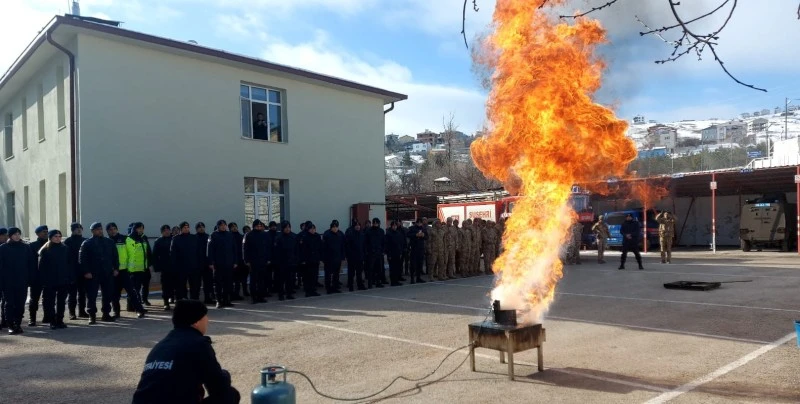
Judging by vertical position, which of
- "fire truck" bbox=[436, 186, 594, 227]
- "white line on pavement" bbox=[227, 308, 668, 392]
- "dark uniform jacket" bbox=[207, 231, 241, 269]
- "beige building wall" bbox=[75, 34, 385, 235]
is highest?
"beige building wall" bbox=[75, 34, 385, 235]

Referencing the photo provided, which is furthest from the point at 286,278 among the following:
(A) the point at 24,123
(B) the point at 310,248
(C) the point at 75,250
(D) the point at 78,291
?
(A) the point at 24,123

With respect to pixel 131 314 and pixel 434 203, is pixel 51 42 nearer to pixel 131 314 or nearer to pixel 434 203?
pixel 131 314

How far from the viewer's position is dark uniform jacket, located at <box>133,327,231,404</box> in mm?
3852

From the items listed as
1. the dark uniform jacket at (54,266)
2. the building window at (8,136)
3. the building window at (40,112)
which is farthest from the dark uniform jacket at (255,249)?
the building window at (8,136)

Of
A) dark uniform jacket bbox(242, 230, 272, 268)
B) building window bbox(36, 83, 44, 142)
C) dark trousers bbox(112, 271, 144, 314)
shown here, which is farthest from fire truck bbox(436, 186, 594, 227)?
dark trousers bbox(112, 271, 144, 314)

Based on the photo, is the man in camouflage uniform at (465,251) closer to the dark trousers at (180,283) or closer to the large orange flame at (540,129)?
the dark trousers at (180,283)

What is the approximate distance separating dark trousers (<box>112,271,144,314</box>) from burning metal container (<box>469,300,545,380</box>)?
7.84 metres

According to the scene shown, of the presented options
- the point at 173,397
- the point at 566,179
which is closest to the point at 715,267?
the point at 566,179

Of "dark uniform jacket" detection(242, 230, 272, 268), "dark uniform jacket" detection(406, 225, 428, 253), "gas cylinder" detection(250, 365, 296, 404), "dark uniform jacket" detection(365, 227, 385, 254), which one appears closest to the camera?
"gas cylinder" detection(250, 365, 296, 404)

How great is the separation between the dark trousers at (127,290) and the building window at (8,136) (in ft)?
46.4

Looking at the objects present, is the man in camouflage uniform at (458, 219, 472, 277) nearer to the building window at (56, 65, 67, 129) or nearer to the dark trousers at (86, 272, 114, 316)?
the dark trousers at (86, 272, 114, 316)

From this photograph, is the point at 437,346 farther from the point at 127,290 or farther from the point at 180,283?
the point at 127,290

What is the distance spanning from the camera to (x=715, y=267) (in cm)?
1959

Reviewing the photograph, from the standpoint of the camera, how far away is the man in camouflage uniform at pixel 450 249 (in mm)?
17750
